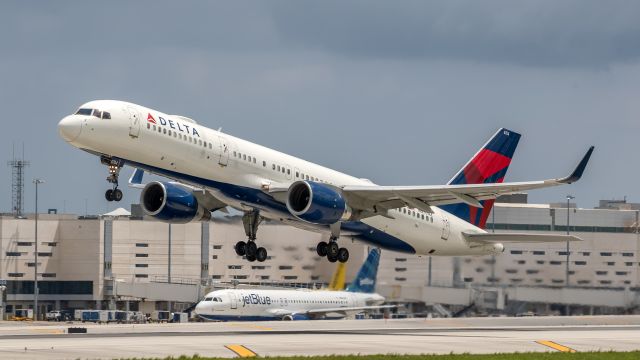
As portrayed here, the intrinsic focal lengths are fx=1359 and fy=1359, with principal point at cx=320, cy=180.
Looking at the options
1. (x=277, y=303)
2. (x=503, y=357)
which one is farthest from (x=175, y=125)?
(x=277, y=303)

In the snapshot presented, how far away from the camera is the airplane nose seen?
56.7 meters

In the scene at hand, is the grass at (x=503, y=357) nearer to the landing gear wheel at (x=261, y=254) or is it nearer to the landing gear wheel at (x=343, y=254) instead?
the landing gear wheel at (x=343, y=254)

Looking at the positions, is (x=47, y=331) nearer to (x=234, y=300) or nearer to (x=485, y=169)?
(x=485, y=169)

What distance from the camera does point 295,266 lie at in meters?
95.5

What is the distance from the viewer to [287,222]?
6606cm

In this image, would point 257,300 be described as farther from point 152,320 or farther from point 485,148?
point 485,148

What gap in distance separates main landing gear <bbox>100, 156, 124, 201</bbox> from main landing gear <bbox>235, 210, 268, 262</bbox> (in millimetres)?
9372

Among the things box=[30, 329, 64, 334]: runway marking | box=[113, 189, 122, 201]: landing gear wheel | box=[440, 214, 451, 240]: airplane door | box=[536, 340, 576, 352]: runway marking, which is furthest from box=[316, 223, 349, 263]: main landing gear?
box=[30, 329, 64, 334]: runway marking

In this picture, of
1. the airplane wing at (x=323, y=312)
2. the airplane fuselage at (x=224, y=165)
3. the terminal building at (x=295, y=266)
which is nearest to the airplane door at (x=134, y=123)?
the airplane fuselage at (x=224, y=165)

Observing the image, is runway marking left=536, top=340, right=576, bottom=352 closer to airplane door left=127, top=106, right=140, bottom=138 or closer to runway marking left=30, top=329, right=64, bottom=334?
airplane door left=127, top=106, right=140, bottom=138

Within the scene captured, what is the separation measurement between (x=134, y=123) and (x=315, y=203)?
9393 mm

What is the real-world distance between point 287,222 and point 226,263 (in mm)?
71025

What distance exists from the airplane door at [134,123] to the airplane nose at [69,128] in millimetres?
2170

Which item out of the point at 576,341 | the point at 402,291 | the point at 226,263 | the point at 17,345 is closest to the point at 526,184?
the point at 576,341
